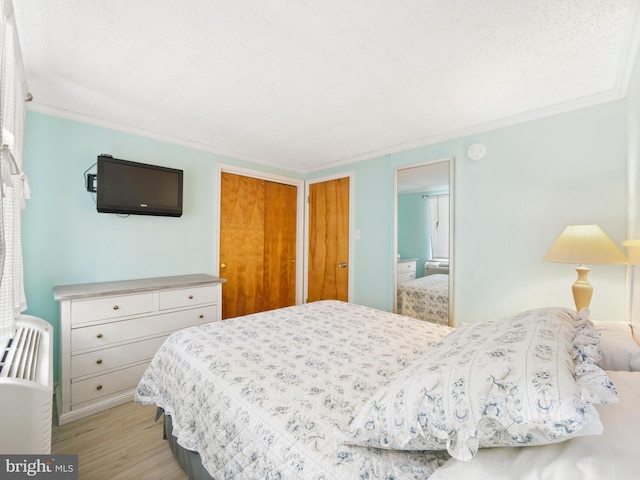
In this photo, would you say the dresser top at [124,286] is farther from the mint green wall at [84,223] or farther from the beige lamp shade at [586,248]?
the beige lamp shade at [586,248]

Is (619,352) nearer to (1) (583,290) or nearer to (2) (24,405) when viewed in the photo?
(1) (583,290)

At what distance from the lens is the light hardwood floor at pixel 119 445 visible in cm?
160

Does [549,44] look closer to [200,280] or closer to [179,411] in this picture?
[179,411]

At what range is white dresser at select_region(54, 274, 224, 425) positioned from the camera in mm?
2045

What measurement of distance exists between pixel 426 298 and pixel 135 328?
2.70 metres

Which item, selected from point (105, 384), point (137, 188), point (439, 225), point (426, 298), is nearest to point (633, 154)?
point (439, 225)

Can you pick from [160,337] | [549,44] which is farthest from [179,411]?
[549,44]

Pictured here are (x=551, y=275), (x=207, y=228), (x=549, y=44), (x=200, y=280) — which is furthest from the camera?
(x=207, y=228)

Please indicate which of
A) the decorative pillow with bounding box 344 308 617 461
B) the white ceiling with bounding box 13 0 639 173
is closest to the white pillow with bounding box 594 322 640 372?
the decorative pillow with bounding box 344 308 617 461

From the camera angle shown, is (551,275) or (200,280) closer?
(551,275)

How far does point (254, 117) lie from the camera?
8.10 ft

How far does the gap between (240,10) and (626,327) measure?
2.35 metres

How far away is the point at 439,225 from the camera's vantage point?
287 centimetres

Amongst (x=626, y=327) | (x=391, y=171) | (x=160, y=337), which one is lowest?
(x=160, y=337)
